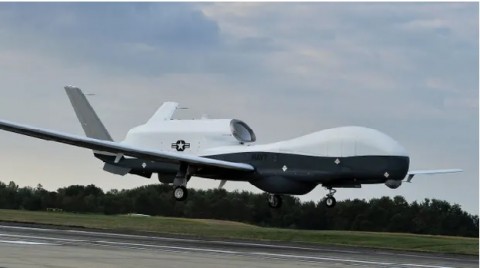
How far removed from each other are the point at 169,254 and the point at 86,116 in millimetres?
33027

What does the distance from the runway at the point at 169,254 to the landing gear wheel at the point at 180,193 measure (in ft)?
46.7

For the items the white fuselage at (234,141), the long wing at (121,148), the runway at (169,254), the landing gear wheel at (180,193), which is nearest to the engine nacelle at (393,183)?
the white fuselage at (234,141)

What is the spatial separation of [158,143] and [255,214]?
55.4 feet

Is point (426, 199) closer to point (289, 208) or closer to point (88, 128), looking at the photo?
point (289, 208)

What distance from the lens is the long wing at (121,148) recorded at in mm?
52531

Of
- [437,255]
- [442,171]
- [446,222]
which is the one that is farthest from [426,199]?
[437,255]

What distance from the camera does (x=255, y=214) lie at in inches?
2815

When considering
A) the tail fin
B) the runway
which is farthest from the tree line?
the runway

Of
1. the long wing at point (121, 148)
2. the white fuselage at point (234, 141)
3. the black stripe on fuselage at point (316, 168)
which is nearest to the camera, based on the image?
the black stripe on fuselage at point (316, 168)

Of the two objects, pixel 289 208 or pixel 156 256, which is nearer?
pixel 156 256

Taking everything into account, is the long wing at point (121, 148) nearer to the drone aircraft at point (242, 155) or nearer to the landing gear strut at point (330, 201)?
the drone aircraft at point (242, 155)

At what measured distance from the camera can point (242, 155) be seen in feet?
175

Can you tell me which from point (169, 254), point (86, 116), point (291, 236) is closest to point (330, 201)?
point (291, 236)

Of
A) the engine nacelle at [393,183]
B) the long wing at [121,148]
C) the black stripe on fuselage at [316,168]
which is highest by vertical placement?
the long wing at [121,148]
